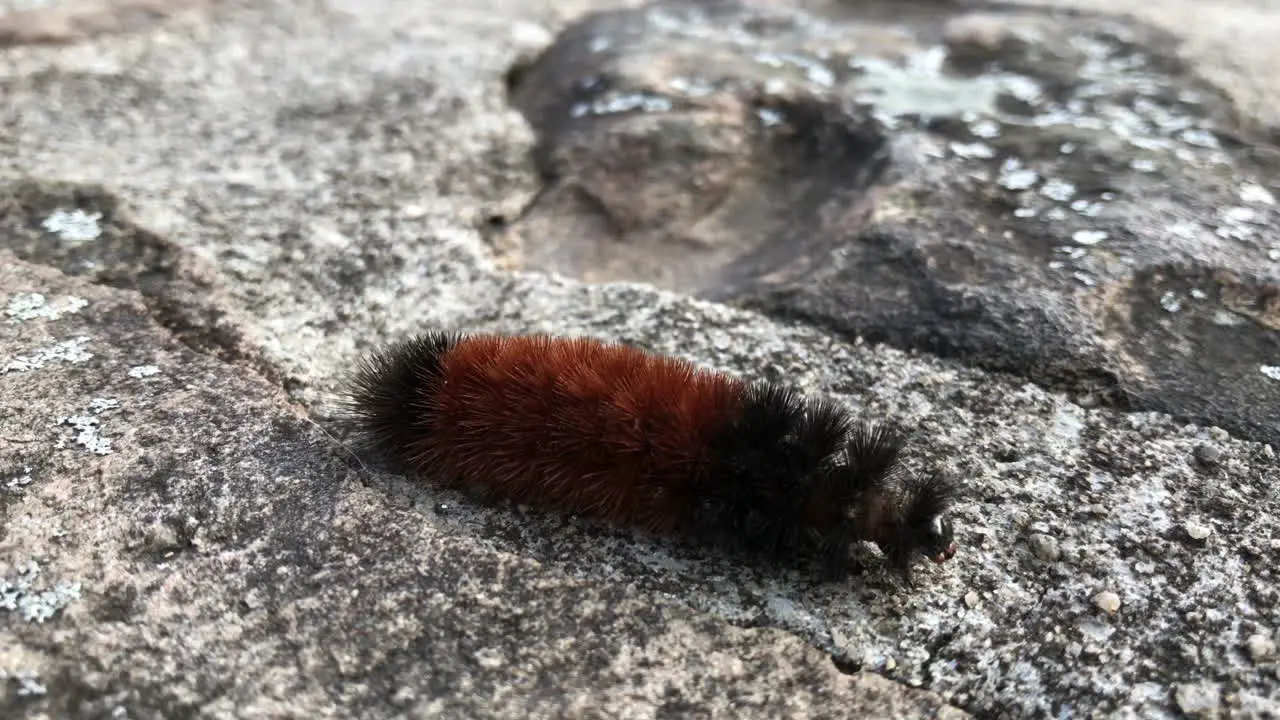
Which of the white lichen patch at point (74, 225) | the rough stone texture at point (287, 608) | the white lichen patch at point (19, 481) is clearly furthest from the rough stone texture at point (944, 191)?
the white lichen patch at point (19, 481)

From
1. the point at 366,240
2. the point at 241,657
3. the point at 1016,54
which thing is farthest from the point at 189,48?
the point at 1016,54

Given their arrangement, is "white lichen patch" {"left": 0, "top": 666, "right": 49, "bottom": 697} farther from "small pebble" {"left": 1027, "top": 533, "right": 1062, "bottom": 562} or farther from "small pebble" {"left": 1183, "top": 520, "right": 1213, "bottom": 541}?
"small pebble" {"left": 1183, "top": 520, "right": 1213, "bottom": 541}

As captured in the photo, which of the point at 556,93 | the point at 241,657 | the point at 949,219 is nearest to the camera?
the point at 241,657

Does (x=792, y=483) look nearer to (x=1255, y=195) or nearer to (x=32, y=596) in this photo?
(x=32, y=596)

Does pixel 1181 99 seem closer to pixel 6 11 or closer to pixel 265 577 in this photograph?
pixel 265 577

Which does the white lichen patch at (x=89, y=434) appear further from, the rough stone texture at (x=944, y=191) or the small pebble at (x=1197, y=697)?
the small pebble at (x=1197, y=697)

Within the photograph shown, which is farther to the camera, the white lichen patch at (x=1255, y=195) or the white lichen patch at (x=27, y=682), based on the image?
the white lichen patch at (x=1255, y=195)
